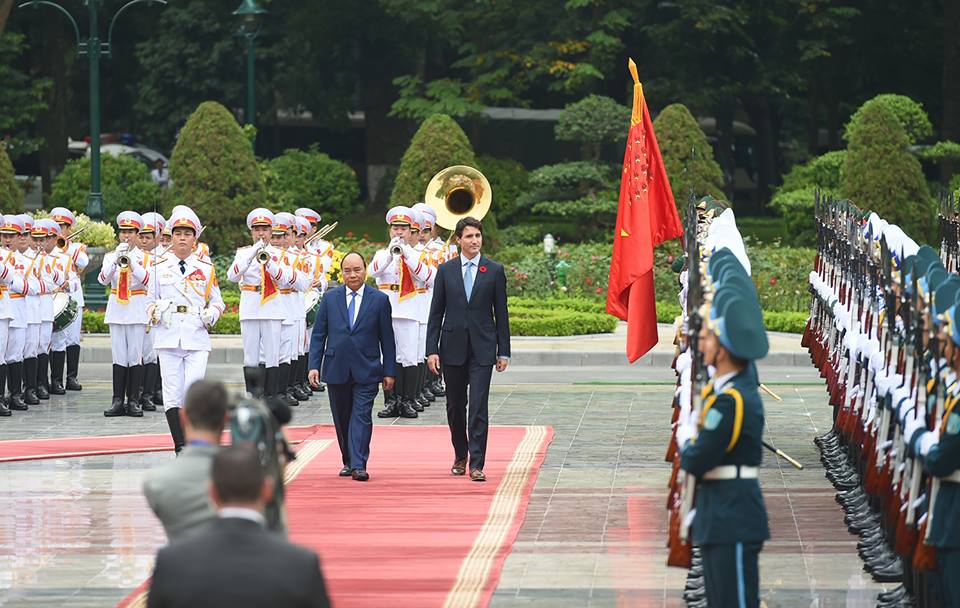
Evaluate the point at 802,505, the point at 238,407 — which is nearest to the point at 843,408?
the point at 802,505

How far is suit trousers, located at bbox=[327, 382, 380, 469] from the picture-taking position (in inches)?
563

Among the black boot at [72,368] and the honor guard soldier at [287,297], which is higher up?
the honor guard soldier at [287,297]

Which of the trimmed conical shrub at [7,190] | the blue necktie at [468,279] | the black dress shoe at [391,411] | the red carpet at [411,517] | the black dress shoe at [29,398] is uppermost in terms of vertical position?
the trimmed conical shrub at [7,190]

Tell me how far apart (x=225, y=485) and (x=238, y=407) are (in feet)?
3.95

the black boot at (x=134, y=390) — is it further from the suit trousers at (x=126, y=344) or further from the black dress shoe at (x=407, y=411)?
the black dress shoe at (x=407, y=411)

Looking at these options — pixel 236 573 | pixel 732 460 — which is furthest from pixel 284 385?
pixel 236 573

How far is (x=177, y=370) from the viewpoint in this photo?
1507 centimetres

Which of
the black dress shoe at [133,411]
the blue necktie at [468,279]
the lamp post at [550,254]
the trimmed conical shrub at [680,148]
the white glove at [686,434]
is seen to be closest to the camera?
the white glove at [686,434]

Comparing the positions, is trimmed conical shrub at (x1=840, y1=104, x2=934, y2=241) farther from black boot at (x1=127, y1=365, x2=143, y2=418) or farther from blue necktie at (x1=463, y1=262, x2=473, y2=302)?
blue necktie at (x1=463, y1=262, x2=473, y2=302)

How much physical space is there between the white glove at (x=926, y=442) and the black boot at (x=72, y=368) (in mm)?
13996

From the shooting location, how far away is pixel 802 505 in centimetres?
1317

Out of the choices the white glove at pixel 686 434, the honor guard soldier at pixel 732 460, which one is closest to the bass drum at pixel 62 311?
the white glove at pixel 686 434

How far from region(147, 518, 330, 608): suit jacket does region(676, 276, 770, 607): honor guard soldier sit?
2930 millimetres

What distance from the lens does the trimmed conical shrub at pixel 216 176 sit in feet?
105
